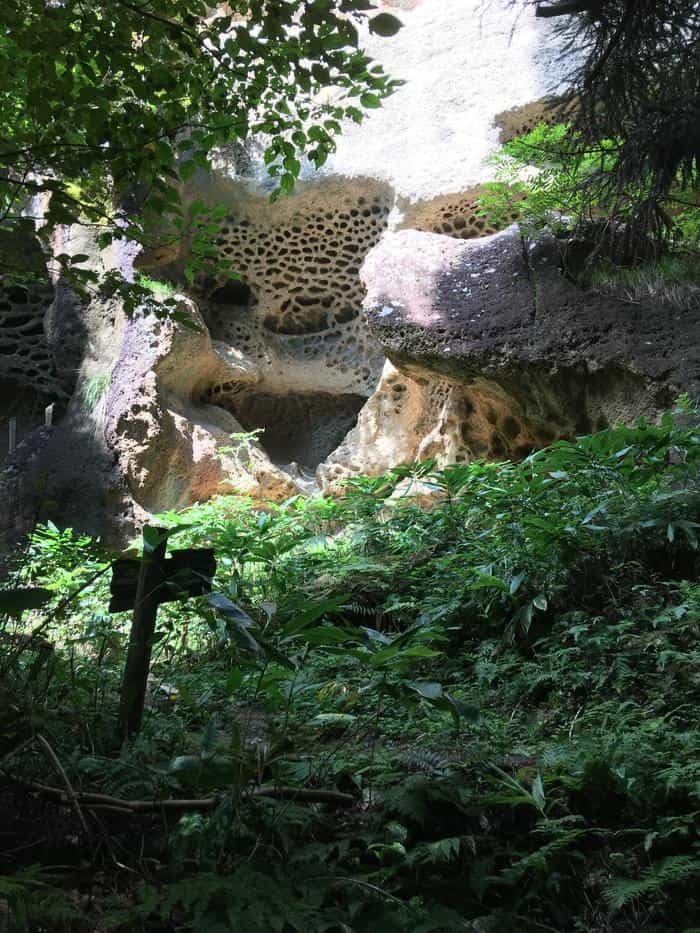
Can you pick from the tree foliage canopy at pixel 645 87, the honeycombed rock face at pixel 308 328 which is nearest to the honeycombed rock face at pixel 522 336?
the honeycombed rock face at pixel 308 328

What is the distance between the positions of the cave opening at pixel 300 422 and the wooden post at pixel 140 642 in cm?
1016

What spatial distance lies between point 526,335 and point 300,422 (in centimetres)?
701

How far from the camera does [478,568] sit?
4.14 metres

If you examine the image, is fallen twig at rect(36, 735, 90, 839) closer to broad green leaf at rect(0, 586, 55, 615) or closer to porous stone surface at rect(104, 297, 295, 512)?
broad green leaf at rect(0, 586, 55, 615)

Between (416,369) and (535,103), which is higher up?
(535,103)

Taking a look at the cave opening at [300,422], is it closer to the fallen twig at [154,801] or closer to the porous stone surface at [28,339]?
the porous stone surface at [28,339]

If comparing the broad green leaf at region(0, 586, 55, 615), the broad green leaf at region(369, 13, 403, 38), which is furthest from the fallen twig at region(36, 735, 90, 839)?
the broad green leaf at region(369, 13, 403, 38)

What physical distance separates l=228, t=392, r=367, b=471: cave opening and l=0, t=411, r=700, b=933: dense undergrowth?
8782 millimetres

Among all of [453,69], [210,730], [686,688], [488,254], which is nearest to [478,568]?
[686,688]

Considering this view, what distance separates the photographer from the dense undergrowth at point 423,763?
191cm

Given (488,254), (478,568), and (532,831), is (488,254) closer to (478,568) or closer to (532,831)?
(478,568)

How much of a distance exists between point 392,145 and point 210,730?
421 inches

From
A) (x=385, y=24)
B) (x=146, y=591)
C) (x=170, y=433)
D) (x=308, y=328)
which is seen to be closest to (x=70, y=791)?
(x=146, y=591)

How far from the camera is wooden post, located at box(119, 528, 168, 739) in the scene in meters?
2.71
